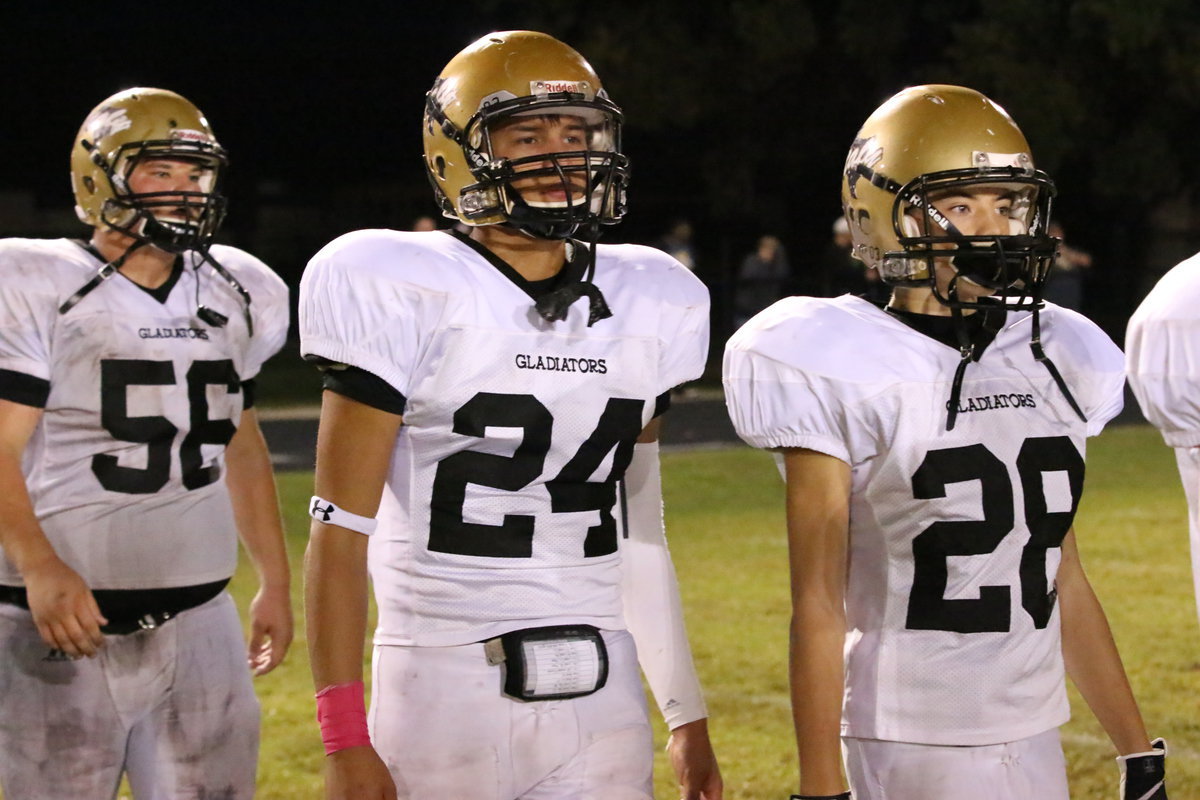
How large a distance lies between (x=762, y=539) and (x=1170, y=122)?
48.7 ft

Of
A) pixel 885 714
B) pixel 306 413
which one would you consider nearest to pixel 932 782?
pixel 885 714

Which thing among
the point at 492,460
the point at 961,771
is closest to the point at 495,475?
the point at 492,460

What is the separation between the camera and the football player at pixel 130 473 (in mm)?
3324

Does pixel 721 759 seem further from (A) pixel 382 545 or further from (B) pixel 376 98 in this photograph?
(B) pixel 376 98

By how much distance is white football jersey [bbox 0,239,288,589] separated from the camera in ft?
11.1

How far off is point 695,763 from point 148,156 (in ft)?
5.69

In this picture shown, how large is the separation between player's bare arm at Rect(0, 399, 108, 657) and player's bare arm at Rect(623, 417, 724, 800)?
0.99 meters

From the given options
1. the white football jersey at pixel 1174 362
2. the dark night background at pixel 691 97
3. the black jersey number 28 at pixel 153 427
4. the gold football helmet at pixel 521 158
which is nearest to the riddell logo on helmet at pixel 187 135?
the black jersey number 28 at pixel 153 427

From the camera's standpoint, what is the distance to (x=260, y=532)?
12.5 ft

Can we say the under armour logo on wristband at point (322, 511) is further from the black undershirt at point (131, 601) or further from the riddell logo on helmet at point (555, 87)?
the black undershirt at point (131, 601)

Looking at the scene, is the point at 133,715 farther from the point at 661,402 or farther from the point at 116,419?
the point at 661,402

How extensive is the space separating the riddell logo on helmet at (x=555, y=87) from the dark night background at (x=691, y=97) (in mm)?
17606

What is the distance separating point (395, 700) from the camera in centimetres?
254

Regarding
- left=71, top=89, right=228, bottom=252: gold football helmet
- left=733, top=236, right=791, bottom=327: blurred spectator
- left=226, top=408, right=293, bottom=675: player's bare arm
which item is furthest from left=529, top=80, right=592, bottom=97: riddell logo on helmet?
left=733, top=236, right=791, bottom=327: blurred spectator
